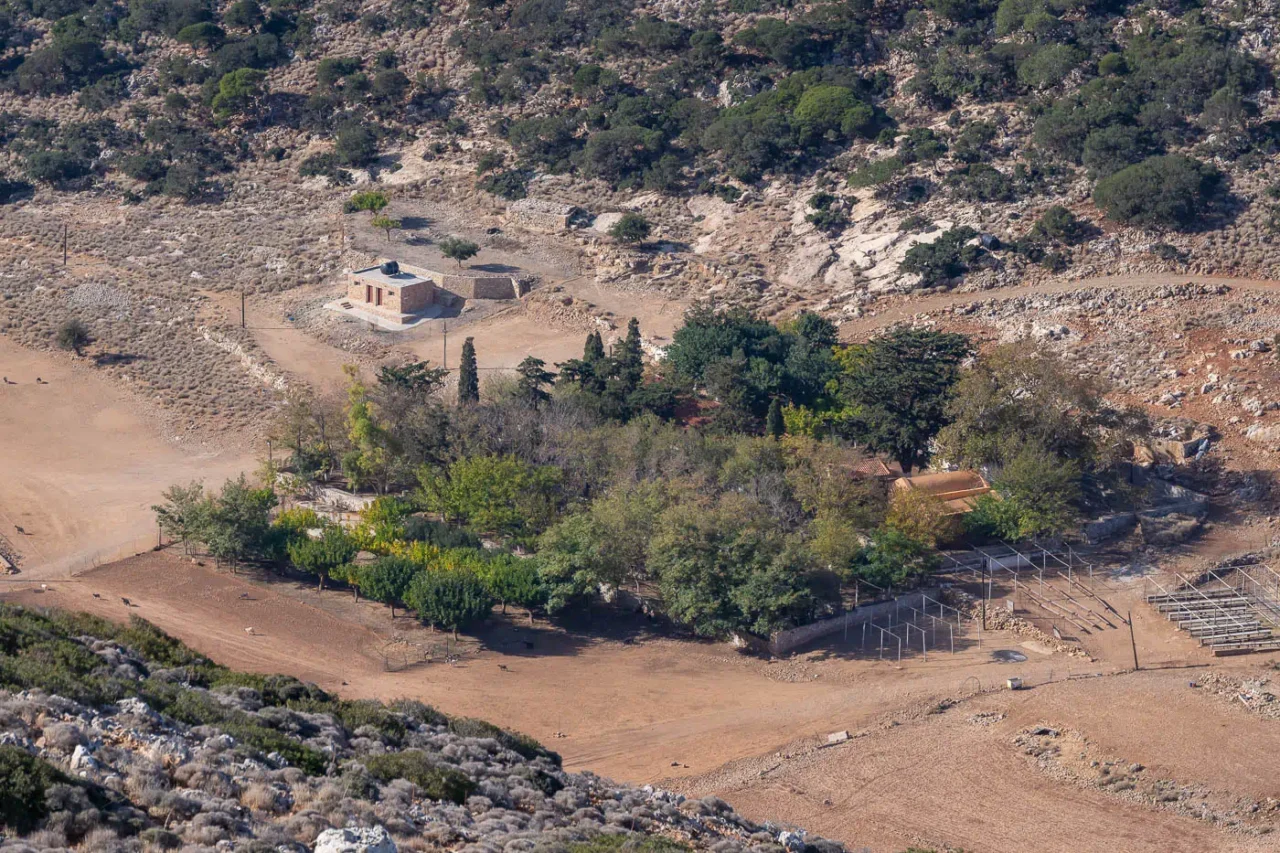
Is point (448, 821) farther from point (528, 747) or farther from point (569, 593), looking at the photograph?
point (569, 593)

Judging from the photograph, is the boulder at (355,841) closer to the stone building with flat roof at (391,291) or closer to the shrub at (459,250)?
the stone building with flat roof at (391,291)

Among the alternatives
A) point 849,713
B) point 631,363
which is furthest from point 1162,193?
point 849,713

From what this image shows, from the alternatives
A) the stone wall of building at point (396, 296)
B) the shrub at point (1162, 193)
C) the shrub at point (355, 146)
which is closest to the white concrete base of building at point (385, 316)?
the stone wall of building at point (396, 296)

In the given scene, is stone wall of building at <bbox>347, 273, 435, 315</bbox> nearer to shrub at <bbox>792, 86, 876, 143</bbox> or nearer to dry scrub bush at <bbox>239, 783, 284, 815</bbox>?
shrub at <bbox>792, 86, 876, 143</bbox>

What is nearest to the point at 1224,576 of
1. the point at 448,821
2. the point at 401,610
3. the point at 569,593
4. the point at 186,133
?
the point at 569,593

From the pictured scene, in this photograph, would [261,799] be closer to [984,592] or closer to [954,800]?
[954,800]

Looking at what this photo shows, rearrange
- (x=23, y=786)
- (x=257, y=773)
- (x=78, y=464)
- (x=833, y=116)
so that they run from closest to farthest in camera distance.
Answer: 1. (x=23, y=786)
2. (x=257, y=773)
3. (x=78, y=464)
4. (x=833, y=116)

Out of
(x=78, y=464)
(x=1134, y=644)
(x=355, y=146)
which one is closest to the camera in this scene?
(x=1134, y=644)

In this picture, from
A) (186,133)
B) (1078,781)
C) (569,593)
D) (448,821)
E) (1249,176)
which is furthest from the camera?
(186,133)
